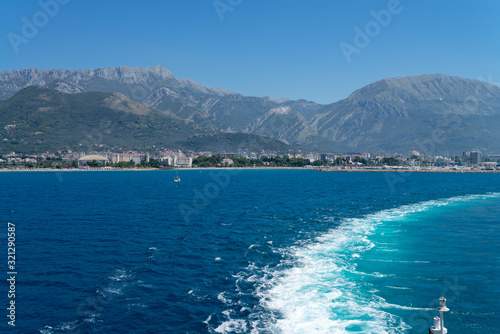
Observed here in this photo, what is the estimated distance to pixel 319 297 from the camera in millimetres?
19516

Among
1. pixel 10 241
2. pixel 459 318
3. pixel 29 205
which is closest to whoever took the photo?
pixel 459 318

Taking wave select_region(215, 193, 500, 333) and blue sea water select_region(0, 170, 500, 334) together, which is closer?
wave select_region(215, 193, 500, 333)

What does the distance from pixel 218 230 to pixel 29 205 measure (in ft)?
120

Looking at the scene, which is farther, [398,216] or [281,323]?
[398,216]

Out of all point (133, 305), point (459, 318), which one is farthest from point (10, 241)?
point (459, 318)

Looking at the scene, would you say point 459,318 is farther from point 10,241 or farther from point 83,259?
point 10,241

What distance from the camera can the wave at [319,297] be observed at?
15977 millimetres

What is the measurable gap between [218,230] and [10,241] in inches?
731

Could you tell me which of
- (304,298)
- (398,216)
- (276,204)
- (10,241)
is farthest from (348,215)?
(10,241)

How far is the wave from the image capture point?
1598 centimetres

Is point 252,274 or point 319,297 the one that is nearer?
point 319,297

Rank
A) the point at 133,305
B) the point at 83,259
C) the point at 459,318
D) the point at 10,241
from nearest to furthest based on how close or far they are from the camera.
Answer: the point at 459,318, the point at 133,305, the point at 83,259, the point at 10,241

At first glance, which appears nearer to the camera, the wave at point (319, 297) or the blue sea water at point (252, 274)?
the wave at point (319, 297)

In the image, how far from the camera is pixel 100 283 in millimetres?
21281
